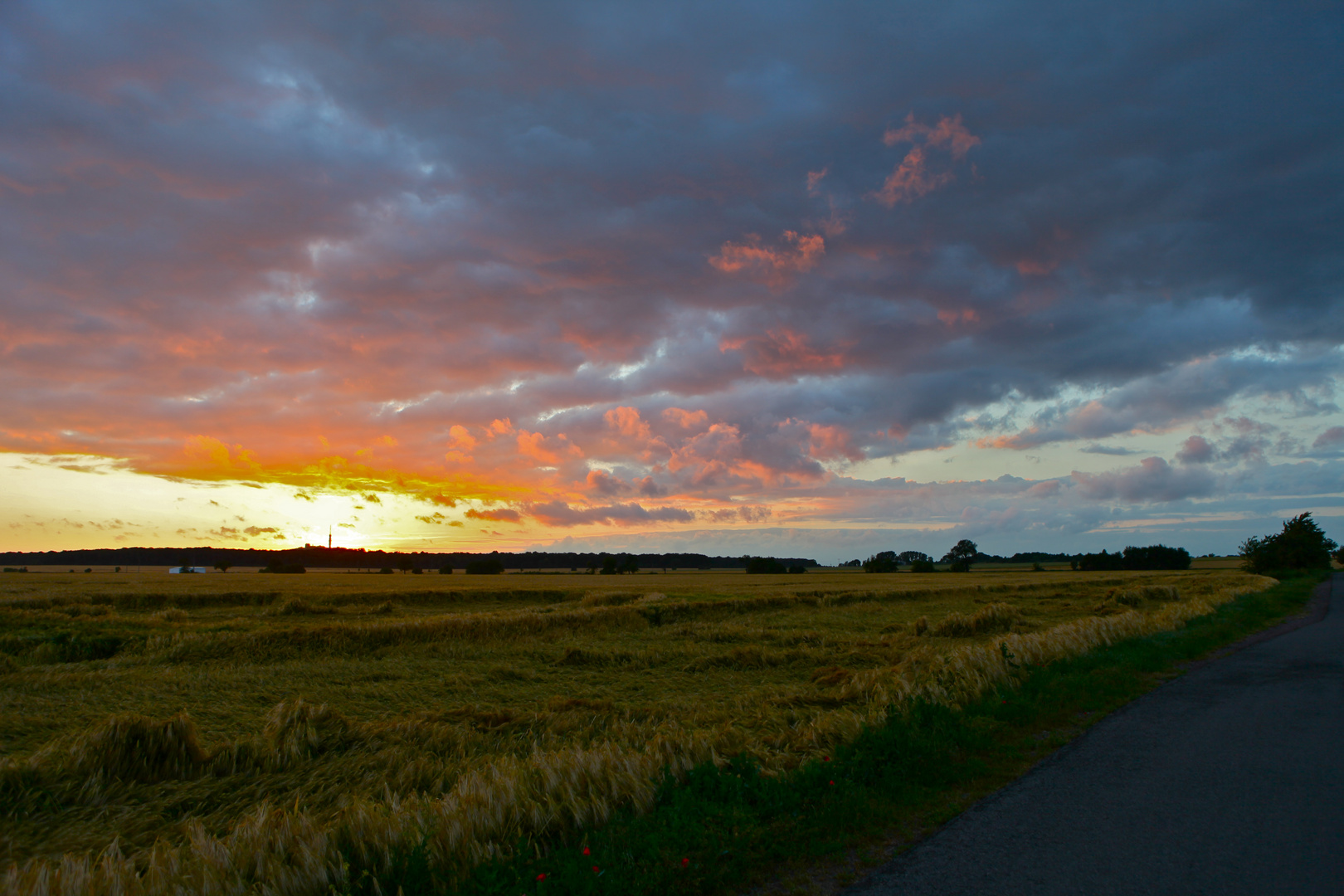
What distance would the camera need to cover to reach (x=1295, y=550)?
260 ft

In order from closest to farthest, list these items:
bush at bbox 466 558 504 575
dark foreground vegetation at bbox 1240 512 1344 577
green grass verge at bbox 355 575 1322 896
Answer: green grass verge at bbox 355 575 1322 896 < dark foreground vegetation at bbox 1240 512 1344 577 < bush at bbox 466 558 504 575

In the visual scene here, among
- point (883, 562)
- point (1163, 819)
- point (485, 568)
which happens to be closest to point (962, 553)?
point (883, 562)

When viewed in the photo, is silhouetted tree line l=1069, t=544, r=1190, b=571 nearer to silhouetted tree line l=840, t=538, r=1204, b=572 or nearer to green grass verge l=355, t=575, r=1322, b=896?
silhouetted tree line l=840, t=538, r=1204, b=572

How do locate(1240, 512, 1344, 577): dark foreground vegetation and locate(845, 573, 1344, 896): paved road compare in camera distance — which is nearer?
locate(845, 573, 1344, 896): paved road

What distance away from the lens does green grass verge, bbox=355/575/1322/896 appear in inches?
180

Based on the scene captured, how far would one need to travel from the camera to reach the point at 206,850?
4.70m

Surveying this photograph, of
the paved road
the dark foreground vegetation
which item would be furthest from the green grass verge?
the dark foreground vegetation

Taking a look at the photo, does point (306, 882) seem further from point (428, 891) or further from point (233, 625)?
point (233, 625)

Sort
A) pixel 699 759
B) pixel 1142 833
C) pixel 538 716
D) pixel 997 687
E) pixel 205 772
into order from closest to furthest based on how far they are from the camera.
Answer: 1. pixel 1142 833
2. pixel 699 759
3. pixel 205 772
4. pixel 538 716
5. pixel 997 687

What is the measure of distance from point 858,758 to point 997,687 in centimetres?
506

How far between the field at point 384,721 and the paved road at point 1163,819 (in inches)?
78.9

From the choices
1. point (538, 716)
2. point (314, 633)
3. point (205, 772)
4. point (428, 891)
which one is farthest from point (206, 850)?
→ point (314, 633)

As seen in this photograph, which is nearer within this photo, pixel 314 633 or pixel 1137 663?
pixel 1137 663

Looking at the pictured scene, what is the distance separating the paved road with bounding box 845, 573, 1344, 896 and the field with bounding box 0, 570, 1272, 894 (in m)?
2.00
